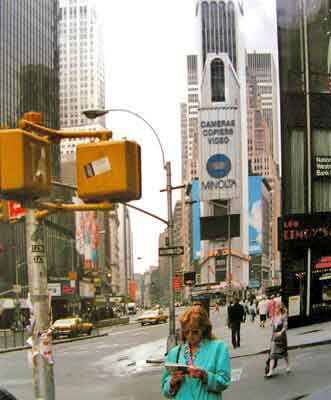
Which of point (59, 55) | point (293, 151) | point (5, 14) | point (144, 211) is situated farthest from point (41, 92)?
point (293, 151)

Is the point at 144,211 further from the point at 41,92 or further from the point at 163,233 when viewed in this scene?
the point at 41,92

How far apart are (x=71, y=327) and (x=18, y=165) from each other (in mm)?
7058

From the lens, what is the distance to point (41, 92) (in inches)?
413

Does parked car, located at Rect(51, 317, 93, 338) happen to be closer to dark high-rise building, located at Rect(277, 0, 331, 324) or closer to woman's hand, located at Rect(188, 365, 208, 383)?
dark high-rise building, located at Rect(277, 0, 331, 324)

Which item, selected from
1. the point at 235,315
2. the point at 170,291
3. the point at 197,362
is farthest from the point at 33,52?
the point at 197,362

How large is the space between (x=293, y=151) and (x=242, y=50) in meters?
2.03

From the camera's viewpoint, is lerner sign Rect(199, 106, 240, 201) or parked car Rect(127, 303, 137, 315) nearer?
lerner sign Rect(199, 106, 240, 201)

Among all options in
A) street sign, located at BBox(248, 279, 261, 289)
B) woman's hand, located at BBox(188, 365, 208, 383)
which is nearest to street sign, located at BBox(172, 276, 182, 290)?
street sign, located at BBox(248, 279, 261, 289)

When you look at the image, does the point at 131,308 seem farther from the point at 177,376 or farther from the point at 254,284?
the point at 177,376

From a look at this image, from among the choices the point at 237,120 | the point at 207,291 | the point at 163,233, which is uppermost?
the point at 237,120

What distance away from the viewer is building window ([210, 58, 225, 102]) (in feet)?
39.9

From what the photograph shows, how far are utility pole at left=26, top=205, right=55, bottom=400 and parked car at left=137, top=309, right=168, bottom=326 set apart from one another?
24.5 ft

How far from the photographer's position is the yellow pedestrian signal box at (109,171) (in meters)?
4.91

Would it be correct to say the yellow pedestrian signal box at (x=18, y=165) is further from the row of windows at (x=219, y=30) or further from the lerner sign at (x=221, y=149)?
the row of windows at (x=219, y=30)
